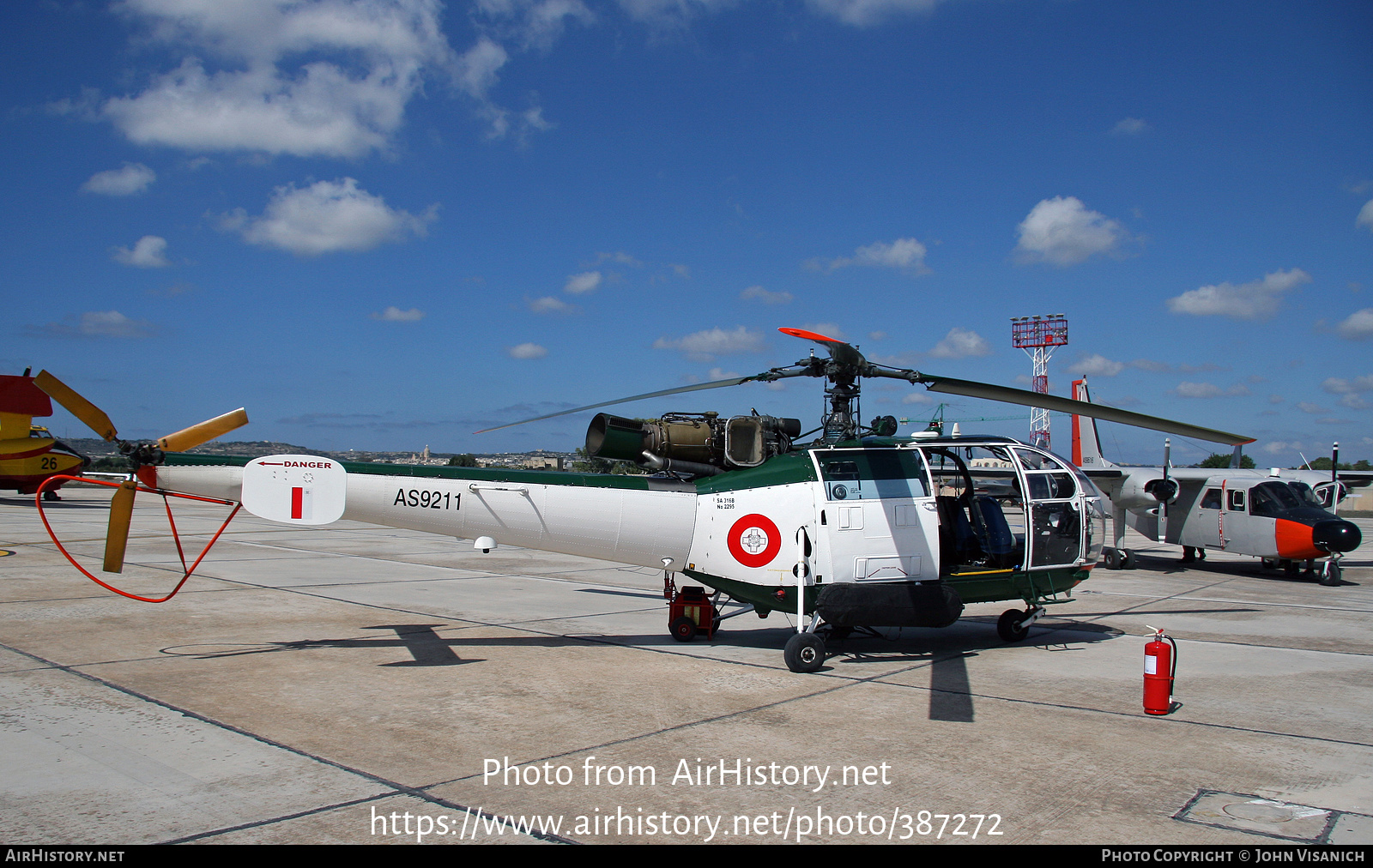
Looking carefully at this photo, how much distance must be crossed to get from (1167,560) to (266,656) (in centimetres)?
2344

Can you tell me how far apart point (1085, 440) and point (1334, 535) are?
7757mm

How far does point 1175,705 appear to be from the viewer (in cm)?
785

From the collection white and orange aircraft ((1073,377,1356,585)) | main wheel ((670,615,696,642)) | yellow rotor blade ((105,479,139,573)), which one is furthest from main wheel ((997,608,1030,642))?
yellow rotor blade ((105,479,139,573))

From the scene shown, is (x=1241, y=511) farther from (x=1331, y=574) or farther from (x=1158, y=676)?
(x=1158, y=676)

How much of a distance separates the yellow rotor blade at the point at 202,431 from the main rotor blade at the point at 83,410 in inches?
21.0

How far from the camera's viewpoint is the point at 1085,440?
81.1 feet

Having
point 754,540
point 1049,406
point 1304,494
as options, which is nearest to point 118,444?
point 754,540

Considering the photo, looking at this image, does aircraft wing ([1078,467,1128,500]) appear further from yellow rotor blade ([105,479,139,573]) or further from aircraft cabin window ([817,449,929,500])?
yellow rotor blade ([105,479,139,573])

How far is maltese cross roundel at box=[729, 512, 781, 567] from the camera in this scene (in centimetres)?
975

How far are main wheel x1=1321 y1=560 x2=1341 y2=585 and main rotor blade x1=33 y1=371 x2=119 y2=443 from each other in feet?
→ 75.0
